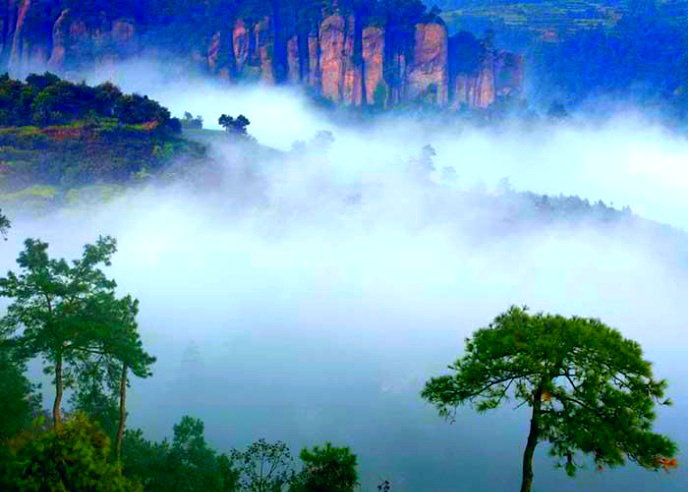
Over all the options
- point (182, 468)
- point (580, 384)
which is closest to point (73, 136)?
point (182, 468)

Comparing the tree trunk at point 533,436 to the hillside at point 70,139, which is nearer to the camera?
the tree trunk at point 533,436

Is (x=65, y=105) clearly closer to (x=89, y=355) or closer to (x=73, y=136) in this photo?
(x=73, y=136)

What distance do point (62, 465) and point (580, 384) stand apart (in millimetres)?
13802

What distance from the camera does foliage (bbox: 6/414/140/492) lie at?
14.7 metres

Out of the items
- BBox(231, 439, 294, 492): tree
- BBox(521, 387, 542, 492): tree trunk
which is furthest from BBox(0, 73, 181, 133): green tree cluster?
BBox(521, 387, 542, 492): tree trunk

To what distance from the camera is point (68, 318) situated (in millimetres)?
25719

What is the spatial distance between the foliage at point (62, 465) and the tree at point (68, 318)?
10276mm

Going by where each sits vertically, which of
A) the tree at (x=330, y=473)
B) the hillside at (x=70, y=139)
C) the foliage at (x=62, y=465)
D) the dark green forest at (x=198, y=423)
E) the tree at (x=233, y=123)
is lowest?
the foliage at (x=62, y=465)

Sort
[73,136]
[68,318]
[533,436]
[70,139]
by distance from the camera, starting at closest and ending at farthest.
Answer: [533,436]
[68,318]
[70,139]
[73,136]

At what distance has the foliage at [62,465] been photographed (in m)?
14.7

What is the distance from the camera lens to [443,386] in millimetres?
20312

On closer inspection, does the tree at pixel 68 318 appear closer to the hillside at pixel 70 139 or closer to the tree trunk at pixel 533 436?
the tree trunk at pixel 533 436

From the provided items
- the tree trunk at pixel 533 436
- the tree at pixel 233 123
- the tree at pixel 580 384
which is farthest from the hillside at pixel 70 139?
the tree trunk at pixel 533 436

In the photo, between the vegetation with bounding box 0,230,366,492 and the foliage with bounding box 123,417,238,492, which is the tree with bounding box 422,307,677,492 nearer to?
the vegetation with bounding box 0,230,366,492
